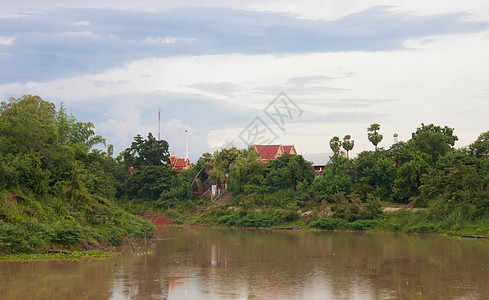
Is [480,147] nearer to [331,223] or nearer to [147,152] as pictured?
[331,223]

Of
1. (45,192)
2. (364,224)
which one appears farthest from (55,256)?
(364,224)

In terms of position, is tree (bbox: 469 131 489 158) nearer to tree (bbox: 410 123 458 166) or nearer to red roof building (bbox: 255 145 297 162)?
tree (bbox: 410 123 458 166)

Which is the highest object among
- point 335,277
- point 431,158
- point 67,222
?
point 431,158

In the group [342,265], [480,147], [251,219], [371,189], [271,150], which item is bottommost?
[342,265]

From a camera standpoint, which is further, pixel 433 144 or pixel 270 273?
pixel 433 144

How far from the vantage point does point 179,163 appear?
76312 mm

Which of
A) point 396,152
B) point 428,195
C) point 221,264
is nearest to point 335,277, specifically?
point 221,264

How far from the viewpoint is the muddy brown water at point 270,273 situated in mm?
14305

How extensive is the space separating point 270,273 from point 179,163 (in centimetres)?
5937

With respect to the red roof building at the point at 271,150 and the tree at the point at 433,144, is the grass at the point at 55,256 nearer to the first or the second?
the tree at the point at 433,144

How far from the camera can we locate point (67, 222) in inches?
894

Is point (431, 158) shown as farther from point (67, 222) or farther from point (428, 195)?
point (67, 222)

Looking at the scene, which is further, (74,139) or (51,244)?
(74,139)

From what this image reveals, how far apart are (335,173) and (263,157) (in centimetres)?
2192
